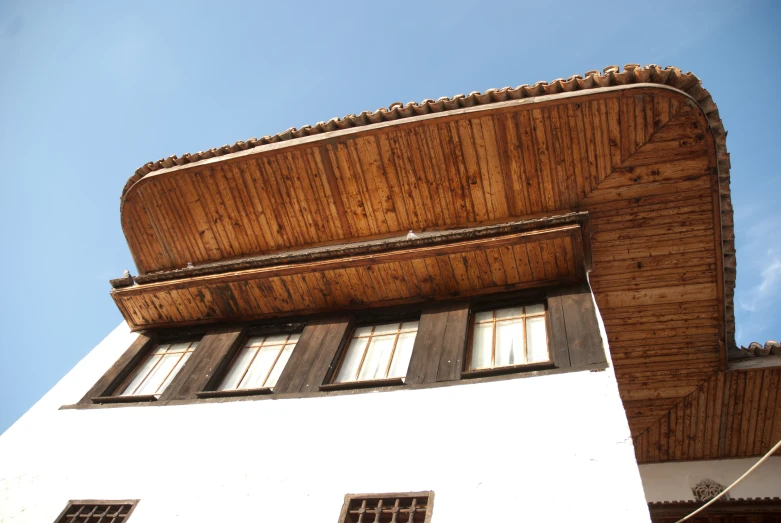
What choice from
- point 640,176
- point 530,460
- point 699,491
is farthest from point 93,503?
point 699,491

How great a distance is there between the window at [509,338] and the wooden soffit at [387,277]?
387 millimetres

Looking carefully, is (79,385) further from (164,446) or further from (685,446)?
(685,446)

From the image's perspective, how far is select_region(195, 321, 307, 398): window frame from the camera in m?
7.06

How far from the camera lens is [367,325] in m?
7.93

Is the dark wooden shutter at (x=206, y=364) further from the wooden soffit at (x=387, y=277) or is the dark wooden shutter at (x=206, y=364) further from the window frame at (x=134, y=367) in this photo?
the wooden soffit at (x=387, y=277)

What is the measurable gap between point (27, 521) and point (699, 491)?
878cm

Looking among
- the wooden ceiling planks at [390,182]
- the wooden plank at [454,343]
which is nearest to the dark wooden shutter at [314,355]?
the wooden plank at [454,343]

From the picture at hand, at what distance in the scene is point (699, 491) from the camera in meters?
8.81

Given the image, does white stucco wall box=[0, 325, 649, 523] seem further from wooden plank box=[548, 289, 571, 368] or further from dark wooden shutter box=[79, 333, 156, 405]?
dark wooden shutter box=[79, 333, 156, 405]

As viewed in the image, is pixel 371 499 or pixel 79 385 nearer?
pixel 371 499

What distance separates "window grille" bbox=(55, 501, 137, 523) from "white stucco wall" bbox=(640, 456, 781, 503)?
7.04m

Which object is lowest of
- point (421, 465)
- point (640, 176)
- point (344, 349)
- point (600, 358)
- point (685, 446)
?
point (421, 465)

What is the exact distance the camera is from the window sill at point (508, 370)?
6016 mm

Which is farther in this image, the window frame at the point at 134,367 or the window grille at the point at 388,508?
the window frame at the point at 134,367
